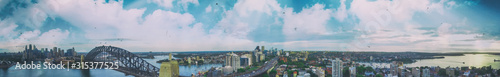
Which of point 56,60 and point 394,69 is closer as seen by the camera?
point 394,69

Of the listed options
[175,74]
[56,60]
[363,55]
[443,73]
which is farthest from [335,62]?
[56,60]

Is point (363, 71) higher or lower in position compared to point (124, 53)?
lower

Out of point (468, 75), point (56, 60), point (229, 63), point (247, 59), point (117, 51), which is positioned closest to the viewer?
point (468, 75)

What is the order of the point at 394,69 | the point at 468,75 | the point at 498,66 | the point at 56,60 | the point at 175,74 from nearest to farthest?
the point at 175,74 < the point at 468,75 < the point at 498,66 < the point at 394,69 < the point at 56,60

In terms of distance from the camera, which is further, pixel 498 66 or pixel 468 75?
pixel 498 66

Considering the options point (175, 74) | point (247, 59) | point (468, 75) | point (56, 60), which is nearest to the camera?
point (175, 74)

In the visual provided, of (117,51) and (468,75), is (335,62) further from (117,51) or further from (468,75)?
(117,51)

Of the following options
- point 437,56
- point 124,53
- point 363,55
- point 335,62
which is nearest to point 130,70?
point 124,53

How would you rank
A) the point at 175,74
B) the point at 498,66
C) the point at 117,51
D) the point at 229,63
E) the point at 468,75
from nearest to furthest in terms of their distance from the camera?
1. the point at 175,74
2. the point at 468,75
3. the point at 498,66
4. the point at 117,51
5. the point at 229,63

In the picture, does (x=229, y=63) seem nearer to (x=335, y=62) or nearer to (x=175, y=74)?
(x=335, y=62)
